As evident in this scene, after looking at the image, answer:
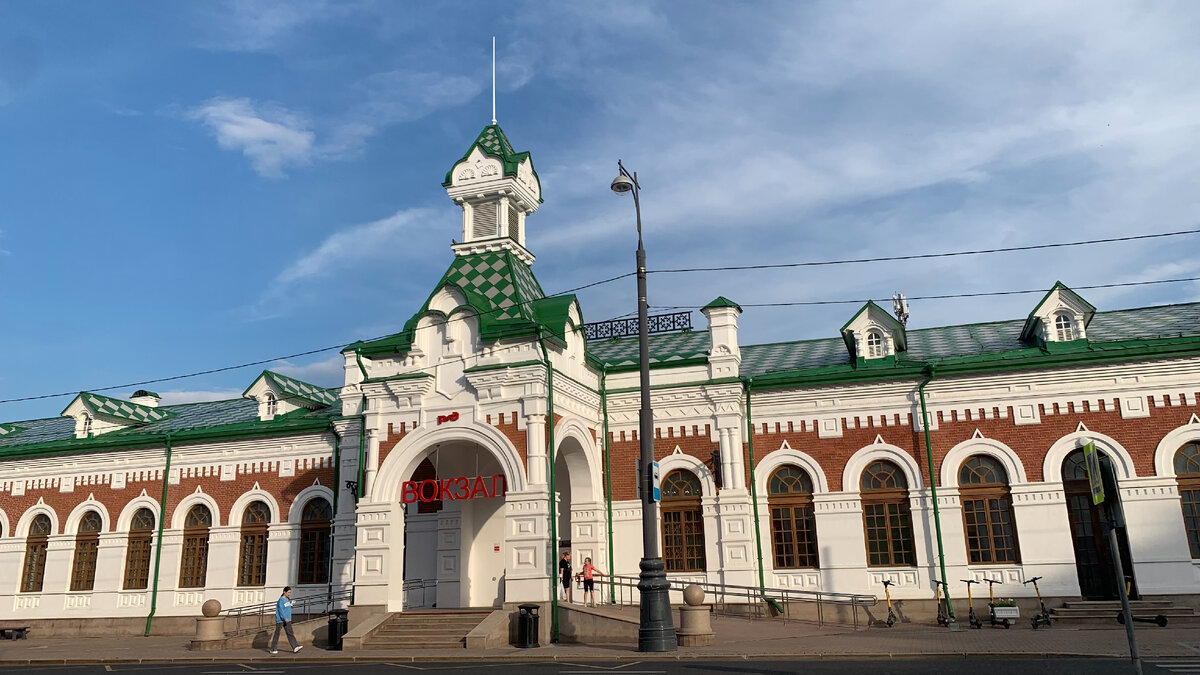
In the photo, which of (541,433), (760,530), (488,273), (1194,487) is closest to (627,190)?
(541,433)

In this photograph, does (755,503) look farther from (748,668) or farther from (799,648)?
(748,668)

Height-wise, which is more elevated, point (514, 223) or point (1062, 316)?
point (514, 223)

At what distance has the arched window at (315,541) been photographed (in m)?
26.8

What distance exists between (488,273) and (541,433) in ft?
20.4

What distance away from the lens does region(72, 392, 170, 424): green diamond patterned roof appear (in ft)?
102

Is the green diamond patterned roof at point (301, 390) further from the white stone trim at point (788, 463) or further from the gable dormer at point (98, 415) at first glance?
the white stone trim at point (788, 463)

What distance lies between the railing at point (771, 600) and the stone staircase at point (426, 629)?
4030 millimetres

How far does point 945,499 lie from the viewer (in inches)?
904

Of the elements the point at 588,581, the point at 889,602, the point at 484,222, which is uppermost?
the point at 484,222

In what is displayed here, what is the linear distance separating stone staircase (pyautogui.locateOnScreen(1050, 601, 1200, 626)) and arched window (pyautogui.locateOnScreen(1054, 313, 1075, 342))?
22.0 feet

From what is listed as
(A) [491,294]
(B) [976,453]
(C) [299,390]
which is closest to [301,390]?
(C) [299,390]

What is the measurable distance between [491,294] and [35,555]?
18.7 metres

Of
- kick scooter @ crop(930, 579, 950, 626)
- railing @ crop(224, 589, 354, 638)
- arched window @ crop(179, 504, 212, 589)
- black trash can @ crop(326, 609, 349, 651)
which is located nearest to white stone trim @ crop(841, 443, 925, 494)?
kick scooter @ crop(930, 579, 950, 626)

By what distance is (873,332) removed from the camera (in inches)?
992
